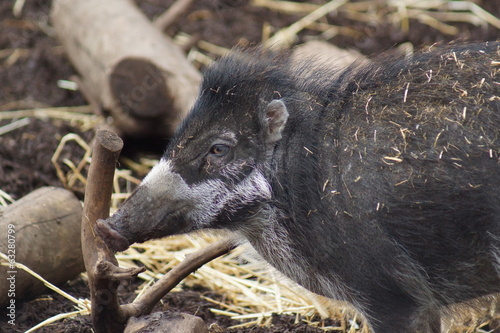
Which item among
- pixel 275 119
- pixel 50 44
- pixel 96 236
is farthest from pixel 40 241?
pixel 50 44

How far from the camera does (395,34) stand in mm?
8375

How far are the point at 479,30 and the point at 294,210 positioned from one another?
16.7 ft

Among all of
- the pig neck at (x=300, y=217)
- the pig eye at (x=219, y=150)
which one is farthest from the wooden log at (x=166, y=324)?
the pig eye at (x=219, y=150)

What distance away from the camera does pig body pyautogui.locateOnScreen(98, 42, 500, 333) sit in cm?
382

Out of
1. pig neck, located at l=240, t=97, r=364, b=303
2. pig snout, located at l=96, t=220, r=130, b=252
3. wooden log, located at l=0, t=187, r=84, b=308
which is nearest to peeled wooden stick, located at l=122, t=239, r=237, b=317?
pig neck, located at l=240, t=97, r=364, b=303

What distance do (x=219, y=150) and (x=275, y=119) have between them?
1.19 feet

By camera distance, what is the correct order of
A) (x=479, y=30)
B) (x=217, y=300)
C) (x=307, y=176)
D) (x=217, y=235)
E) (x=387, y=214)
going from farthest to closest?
1. (x=479, y=30)
2. (x=217, y=300)
3. (x=217, y=235)
4. (x=307, y=176)
5. (x=387, y=214)

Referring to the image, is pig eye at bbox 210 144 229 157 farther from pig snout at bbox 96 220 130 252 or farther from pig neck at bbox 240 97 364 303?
pig snout at bbox 96 220 130 252

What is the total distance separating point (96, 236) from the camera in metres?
3.83

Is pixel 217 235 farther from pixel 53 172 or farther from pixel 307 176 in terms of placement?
pixel 53 172

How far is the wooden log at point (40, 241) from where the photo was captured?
4539mm

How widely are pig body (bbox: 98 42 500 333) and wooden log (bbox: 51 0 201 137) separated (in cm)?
209

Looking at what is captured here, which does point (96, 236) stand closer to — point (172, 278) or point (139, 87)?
point (172, 278)

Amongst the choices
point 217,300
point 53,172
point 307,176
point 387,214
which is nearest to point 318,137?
point 307,176
